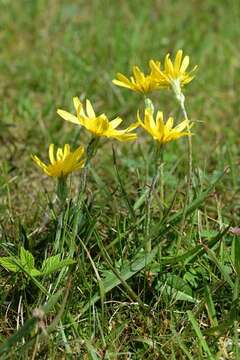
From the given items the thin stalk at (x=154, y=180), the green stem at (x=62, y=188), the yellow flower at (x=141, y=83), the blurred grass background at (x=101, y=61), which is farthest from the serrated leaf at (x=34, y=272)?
the blurred grass background at (x=101, y=61)

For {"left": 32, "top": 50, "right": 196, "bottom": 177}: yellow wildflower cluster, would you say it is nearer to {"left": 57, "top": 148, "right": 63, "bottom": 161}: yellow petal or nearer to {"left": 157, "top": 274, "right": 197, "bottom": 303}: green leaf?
{"left": 57, "top": 148, "right": 63, "bottom": 161}: yellow petal

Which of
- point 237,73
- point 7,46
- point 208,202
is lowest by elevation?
point 208,202

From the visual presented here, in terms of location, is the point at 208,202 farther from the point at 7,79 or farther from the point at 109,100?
the point at 7,79

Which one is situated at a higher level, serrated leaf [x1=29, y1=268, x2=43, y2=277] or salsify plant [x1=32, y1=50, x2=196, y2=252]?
salsify plant [x1=32, y1=50, x2=196, y2=252]

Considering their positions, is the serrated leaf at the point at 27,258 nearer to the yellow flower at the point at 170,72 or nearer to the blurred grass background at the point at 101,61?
the yellow flower at the point at 170,72

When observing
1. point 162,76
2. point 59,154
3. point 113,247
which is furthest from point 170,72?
point 113,247

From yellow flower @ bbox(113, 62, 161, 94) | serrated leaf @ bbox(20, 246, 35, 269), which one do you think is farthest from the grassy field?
yellow flower @ bbox(113, 62, 161, 94)

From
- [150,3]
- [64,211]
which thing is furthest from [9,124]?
[150,3]
